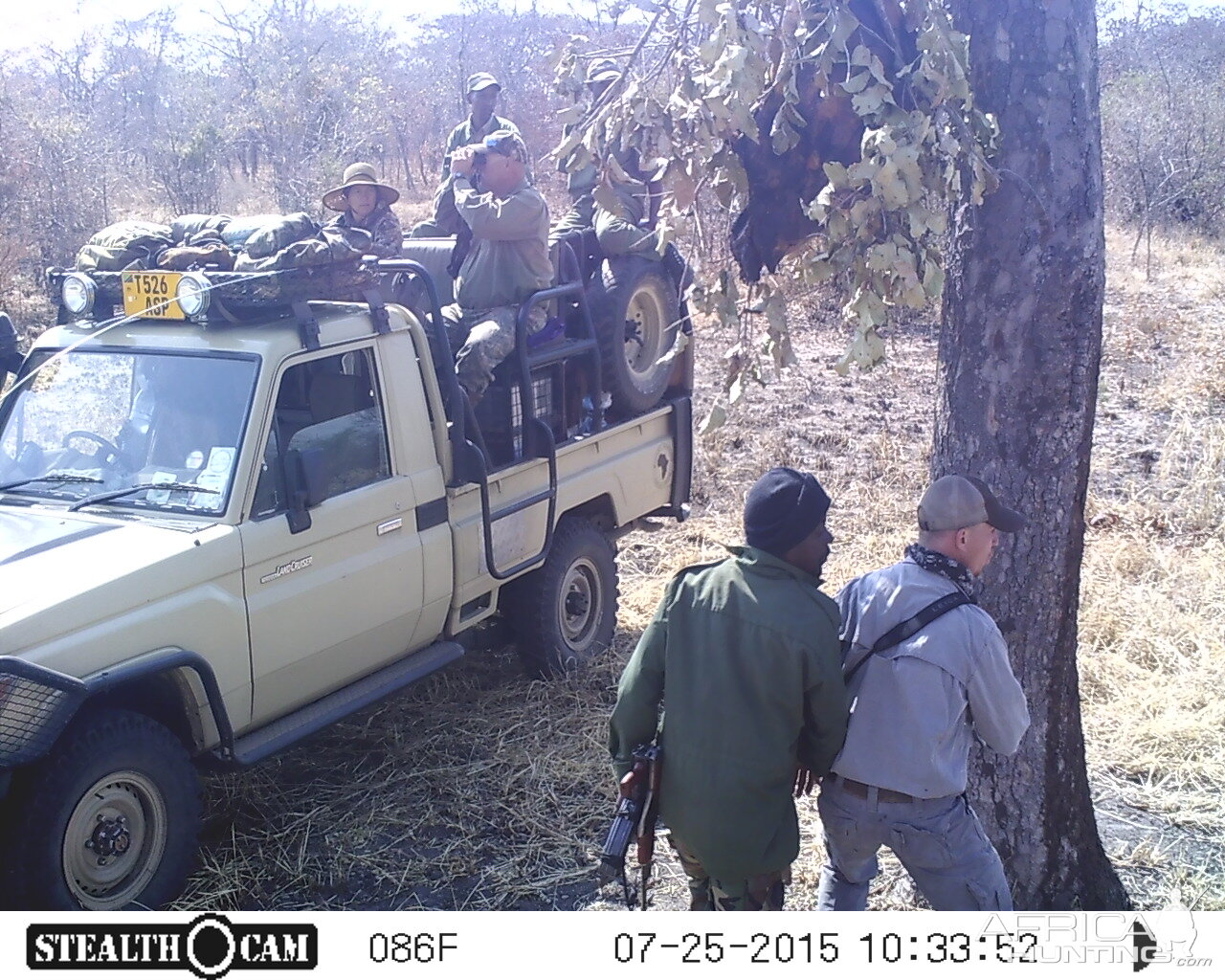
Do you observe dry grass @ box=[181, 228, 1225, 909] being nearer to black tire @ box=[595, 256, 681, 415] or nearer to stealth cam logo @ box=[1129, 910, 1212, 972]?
stealth cam logo @ box=[1129, 910, 1212, 972]

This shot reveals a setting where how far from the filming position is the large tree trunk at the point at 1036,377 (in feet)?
11.5

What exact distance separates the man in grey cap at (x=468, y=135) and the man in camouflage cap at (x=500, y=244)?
0.60 metres

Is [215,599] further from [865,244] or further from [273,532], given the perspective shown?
[865,244]

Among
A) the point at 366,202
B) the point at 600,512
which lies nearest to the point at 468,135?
the point at 366,202

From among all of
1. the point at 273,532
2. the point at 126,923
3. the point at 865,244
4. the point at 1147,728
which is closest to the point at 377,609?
the point at 273,532

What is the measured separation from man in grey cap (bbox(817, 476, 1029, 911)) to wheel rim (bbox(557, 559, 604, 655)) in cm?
303

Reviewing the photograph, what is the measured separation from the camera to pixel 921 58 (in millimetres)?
2984

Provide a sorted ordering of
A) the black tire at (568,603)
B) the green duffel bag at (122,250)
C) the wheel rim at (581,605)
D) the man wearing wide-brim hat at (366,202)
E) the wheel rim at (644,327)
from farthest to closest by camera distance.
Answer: the man wearing wide-brim hat at (366,202) → the wheel rim at (644,327) → the wheel rim at (581,605) → the black tire at (568,603) → the green duffel bag at (122,250)

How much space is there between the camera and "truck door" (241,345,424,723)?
4.34 metres

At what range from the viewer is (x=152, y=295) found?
4.70 metres

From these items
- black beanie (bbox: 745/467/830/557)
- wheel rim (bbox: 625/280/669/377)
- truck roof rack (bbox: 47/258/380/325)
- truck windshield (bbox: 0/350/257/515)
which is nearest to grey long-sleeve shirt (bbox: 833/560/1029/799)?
black beanie (bbox: 745/467/830/557)

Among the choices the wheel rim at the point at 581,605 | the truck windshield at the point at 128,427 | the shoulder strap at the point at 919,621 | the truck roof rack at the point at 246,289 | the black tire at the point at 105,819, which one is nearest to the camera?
the shoulder strap at the point at 919,621

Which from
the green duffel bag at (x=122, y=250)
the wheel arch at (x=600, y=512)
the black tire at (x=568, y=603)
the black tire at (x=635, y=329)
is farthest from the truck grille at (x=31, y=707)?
the black tire at (x=635, y=329)

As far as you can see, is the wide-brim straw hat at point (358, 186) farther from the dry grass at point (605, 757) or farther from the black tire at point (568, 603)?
the dry grass at point (605, 757)
